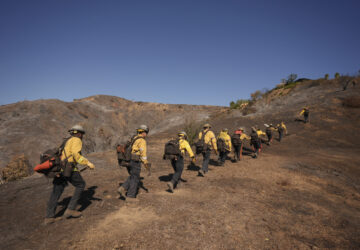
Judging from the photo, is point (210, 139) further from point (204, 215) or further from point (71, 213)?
point (71, 213)

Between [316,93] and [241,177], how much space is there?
31.8 m

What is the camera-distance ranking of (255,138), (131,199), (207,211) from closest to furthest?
(207,211), (131,199), (255,138)

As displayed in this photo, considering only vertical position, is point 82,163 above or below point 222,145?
above

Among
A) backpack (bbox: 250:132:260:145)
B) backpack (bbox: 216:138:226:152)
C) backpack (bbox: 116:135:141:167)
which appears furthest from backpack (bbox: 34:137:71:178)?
backpack (bbox: 250:132:260:145)

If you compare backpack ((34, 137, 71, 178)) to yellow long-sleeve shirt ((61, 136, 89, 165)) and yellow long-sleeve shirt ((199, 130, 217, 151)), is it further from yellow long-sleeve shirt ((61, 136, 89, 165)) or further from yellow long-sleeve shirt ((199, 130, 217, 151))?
yellow long-sleeve shirt ((199, 130, 217, 151))

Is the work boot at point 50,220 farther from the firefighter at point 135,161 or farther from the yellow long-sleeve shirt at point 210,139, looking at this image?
the yellow long-sleeve shirt at point 210,139

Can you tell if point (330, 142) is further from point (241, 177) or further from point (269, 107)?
point (269, 107)

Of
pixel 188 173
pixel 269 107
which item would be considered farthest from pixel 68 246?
pixel 269 107

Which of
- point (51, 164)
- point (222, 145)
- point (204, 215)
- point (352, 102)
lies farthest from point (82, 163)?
point (352, 102)

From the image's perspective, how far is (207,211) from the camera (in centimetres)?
498

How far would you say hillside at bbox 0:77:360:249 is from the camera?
377 centimetres

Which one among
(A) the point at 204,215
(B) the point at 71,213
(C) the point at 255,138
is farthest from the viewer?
(C) the point at 255,138

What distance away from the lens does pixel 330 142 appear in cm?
1698

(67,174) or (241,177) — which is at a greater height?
(67,174)
